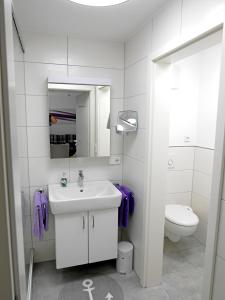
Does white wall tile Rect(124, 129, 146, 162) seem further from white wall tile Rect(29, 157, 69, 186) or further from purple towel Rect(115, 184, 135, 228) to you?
white wall tile Rect(29, 157, 69, 186)

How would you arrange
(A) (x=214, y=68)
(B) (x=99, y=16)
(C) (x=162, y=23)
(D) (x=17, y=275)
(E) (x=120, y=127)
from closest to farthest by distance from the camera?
Result: 1. (D) (x=17, y=275)
2. (C) (x=162, y=23)
3. (B) (x=99, y=16)
4. (E) (x=120, y=127)
5. (A) (x=214, y=68)

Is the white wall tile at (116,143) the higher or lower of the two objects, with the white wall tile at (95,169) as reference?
higher

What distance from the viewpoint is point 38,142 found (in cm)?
214

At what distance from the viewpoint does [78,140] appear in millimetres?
2230

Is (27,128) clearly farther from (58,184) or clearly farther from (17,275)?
(17,275)

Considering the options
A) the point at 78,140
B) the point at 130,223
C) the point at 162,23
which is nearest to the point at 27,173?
the point at 78,140

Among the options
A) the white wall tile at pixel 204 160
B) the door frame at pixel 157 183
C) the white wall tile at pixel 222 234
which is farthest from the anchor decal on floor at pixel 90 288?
the white wall tile at pixel 204 160

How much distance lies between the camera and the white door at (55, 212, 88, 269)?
1910 mm

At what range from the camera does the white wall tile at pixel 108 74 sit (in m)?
2.17

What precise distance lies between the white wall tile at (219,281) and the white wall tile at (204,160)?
1.52 metres

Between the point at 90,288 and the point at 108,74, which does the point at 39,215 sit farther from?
the point at 108,74

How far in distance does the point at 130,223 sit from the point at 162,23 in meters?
1.91

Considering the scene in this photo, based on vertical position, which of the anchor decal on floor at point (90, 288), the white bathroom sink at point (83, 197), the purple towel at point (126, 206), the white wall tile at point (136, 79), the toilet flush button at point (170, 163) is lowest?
the anchor decal on floor at point (90, 288)

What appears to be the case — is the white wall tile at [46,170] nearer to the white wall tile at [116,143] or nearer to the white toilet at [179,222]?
the white wall tile at [116,143]
